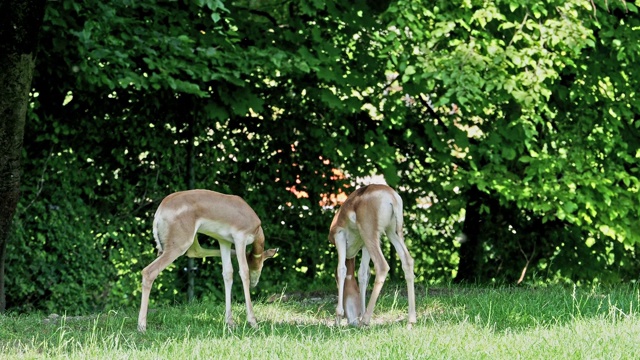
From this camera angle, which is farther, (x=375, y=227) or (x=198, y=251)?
(x=198, y=251)

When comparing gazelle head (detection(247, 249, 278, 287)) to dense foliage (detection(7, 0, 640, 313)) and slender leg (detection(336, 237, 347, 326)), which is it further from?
dense foliage (detection(7, 0, 640, 313))

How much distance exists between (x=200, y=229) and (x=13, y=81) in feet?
7.37

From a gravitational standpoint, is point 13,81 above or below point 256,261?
above

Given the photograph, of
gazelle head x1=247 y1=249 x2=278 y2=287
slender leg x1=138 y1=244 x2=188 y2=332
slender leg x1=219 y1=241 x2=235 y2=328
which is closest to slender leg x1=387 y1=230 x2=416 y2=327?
gazelle head x1=247 y1=249 x2=278 y2=287

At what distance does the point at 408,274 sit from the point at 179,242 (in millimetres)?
1941

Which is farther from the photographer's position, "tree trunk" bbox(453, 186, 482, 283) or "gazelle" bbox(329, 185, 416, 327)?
"tree trunk" bbox(453, 186, 482, 283)

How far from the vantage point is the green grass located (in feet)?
20.8

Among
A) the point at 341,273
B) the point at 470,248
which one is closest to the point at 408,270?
the point at 341,273

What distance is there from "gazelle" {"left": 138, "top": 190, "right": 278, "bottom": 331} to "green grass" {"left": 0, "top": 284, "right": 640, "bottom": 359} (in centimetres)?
39

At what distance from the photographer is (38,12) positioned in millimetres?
8867

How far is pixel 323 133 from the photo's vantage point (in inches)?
480

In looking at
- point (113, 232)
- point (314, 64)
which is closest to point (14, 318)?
point (113, 232)

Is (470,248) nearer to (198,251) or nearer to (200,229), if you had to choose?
(198,251)

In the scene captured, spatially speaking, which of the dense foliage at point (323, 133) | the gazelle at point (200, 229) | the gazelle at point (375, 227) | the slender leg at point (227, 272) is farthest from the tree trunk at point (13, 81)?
the gazelle at point (375, 227)
